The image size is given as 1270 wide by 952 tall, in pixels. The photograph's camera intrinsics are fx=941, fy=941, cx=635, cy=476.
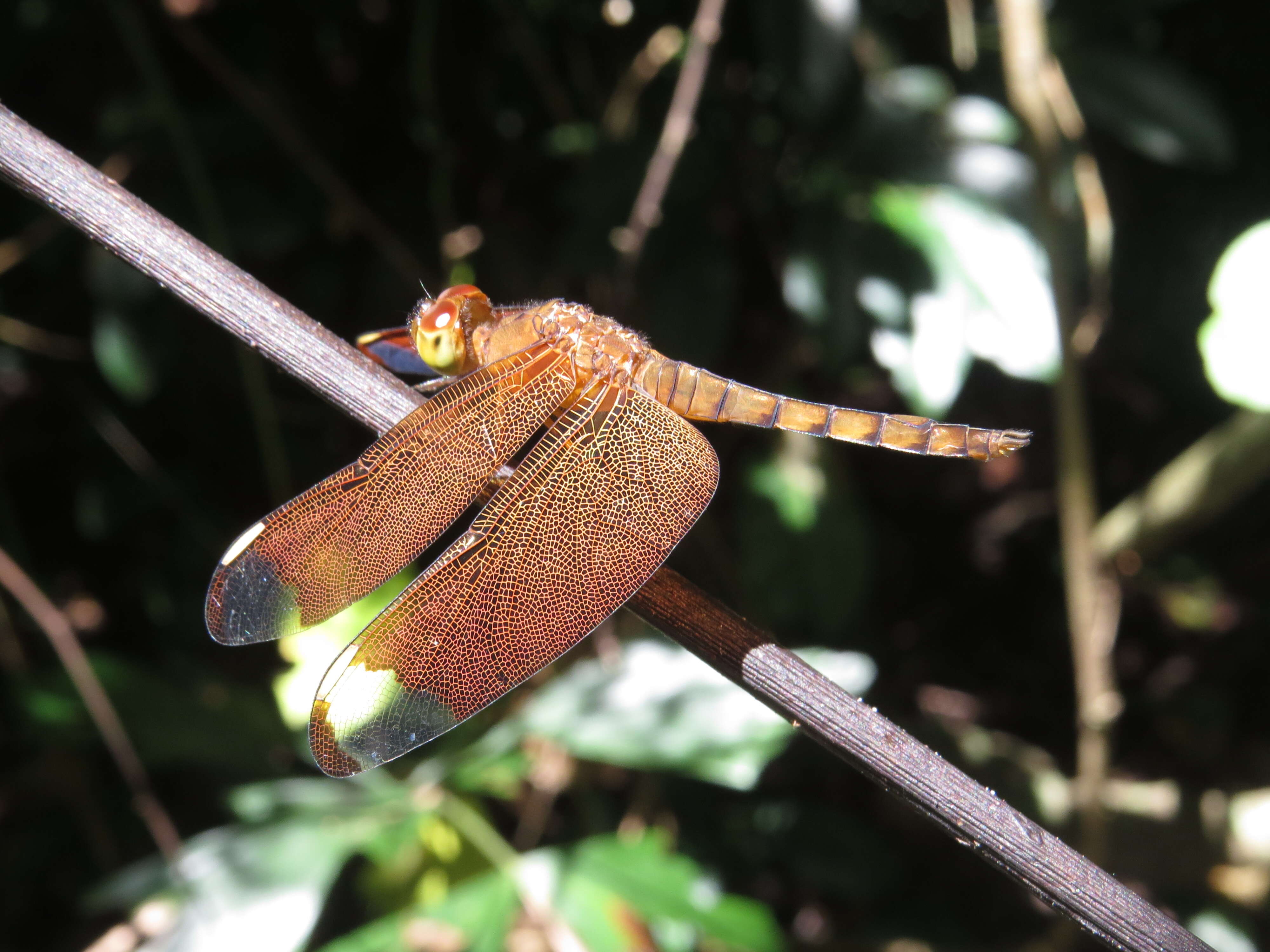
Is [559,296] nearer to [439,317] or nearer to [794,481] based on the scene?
[794,481]

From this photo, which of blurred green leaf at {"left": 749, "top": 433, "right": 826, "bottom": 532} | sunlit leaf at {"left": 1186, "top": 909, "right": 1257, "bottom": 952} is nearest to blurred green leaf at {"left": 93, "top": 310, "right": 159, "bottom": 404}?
blurred green leaf at {"left": 749, "top": 433, "right": 826, "bottom": 532}

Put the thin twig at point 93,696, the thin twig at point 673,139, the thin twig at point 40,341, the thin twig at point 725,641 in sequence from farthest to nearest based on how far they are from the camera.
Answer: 1. the thin twig at point 40,341
2. the thin twig at point 673,139
3. the thin twig at point 93,696
4. the thin twig at point 725,641

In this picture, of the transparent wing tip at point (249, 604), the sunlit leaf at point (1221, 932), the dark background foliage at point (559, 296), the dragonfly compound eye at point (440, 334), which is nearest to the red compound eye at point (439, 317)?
A: the dragonfly compound eye at point (440, 334)

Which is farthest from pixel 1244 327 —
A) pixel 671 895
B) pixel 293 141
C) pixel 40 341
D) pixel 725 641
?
pixel 40 341

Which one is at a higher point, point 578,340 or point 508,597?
point 578,340

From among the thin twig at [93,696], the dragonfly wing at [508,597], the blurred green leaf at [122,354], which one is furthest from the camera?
the blurred green leaf at [122,354]

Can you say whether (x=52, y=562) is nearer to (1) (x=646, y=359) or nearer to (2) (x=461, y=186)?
(2) (x=461, y=186)

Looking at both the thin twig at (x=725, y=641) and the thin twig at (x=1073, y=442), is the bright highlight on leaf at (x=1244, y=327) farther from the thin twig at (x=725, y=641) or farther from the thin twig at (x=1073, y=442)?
the thin twig at (x=725, y=641)

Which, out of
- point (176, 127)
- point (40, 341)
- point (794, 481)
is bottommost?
point (40, 341)
